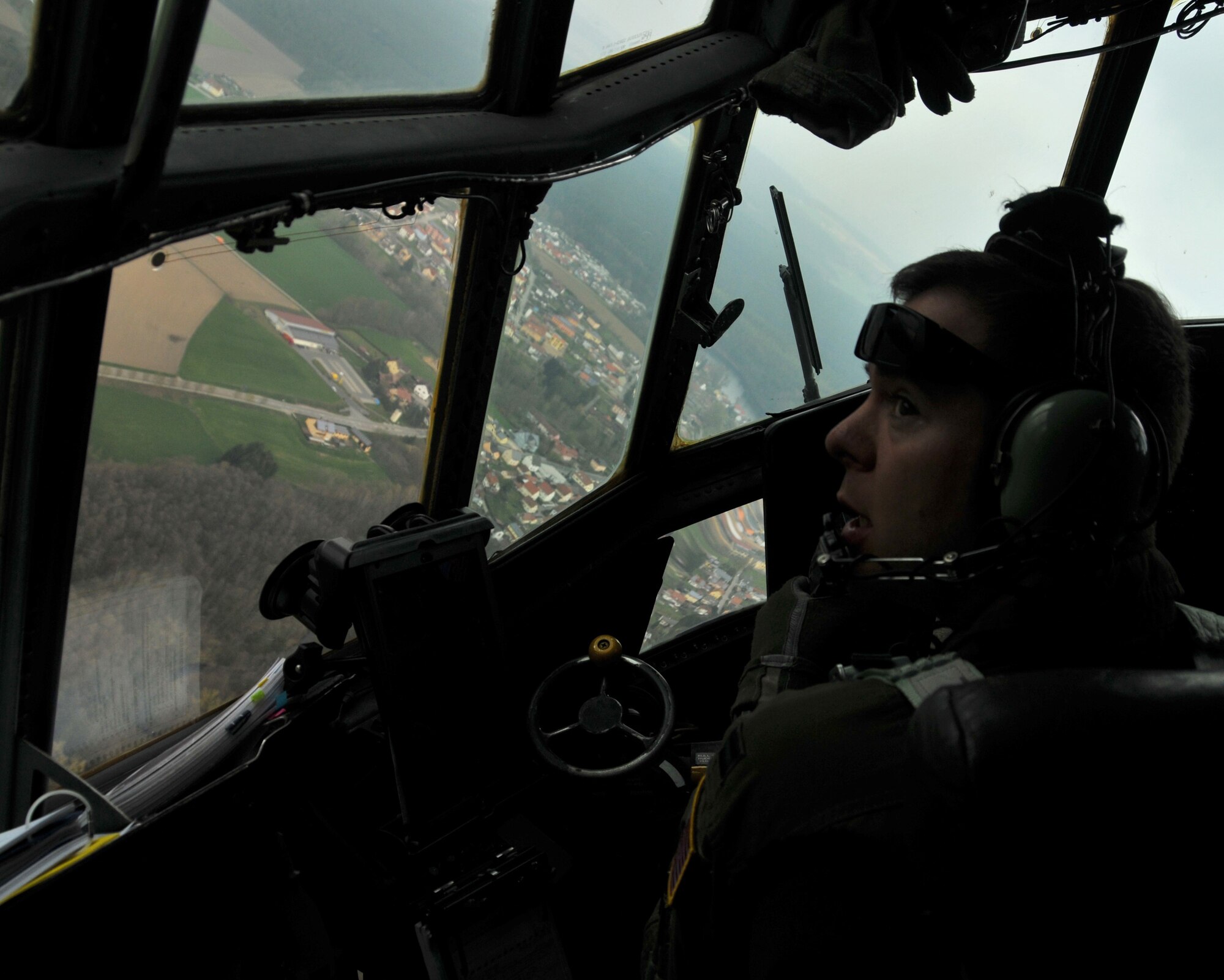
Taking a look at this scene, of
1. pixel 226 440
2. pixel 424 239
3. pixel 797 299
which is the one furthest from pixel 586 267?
pixel 226 440

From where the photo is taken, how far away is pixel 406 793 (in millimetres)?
1854

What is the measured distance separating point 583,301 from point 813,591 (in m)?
1.45

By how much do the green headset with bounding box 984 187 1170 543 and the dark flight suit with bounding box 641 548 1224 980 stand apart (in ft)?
0.31

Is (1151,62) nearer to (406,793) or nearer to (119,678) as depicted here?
(406,793)

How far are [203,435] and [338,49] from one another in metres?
0.90

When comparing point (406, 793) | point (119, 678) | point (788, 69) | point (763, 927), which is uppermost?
point (788, 69)

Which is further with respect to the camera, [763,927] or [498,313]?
[498,313]

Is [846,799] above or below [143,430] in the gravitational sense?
below

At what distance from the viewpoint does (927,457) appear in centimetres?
125

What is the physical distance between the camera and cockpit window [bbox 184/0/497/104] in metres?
1.61

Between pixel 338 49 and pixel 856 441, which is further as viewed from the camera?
pixel 338 49

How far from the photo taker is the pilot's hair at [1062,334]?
48.3 inches

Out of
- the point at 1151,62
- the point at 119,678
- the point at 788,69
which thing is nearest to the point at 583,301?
the point at 788,69

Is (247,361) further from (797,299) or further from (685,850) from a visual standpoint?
(797,299)
